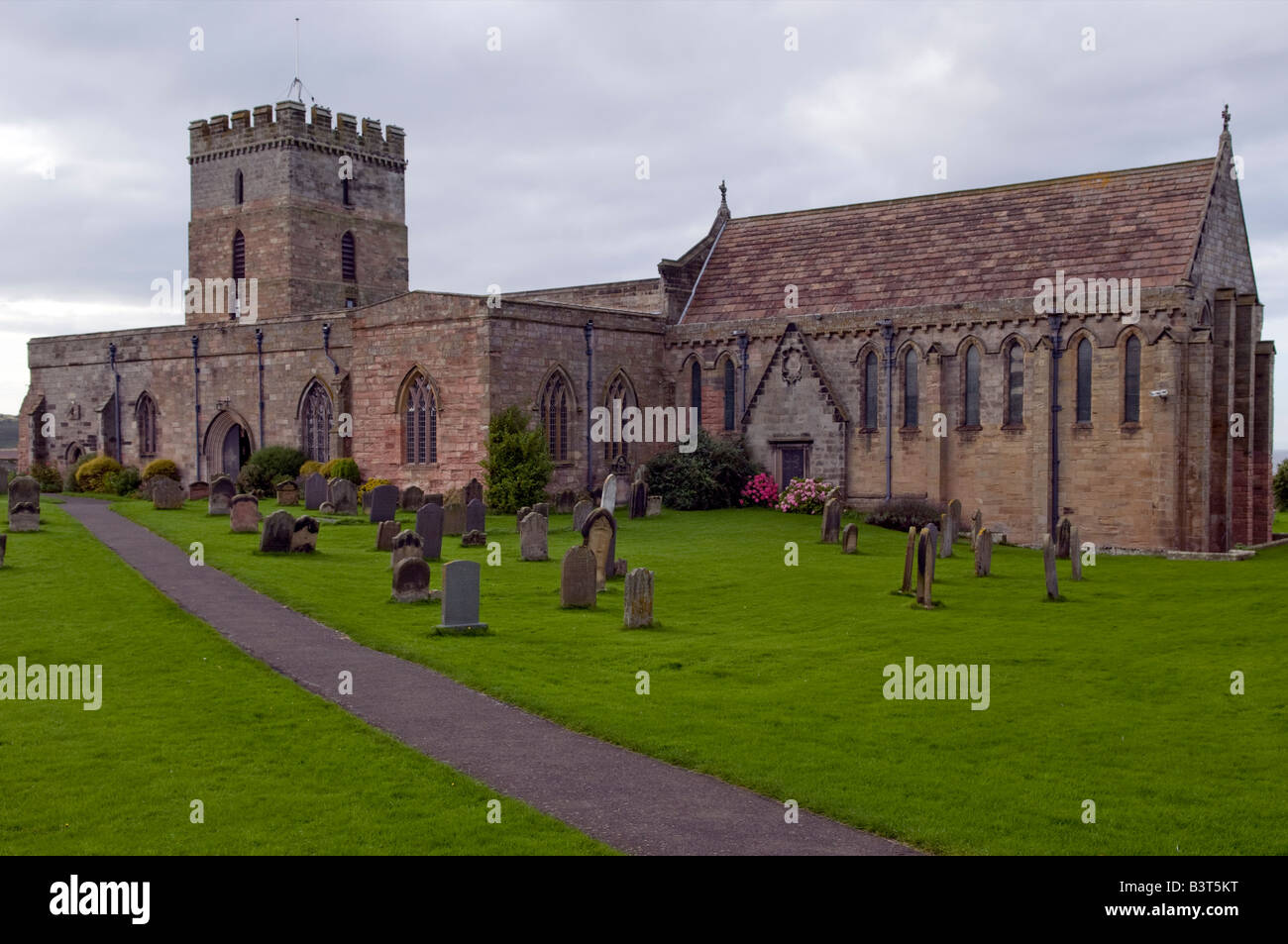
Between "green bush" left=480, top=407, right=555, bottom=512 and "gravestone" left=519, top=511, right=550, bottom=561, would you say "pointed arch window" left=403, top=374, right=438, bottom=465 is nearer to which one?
"green bush" left=480, top=407, right=555, bottom=512

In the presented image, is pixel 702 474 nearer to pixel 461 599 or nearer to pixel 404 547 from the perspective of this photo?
pixel 404 547

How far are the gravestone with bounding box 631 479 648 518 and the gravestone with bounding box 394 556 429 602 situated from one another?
15.3 metres

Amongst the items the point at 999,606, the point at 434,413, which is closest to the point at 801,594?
the point at 999,606

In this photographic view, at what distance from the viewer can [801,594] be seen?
2184 centimetres

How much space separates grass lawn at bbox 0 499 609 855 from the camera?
9.16 m

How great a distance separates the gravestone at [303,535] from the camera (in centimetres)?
2525

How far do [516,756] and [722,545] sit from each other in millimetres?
17675

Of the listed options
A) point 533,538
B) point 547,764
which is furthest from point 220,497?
point 547,764

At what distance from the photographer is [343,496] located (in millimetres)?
34469

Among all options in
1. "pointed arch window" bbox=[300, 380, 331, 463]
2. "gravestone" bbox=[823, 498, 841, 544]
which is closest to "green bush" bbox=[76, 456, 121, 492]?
"pointed arch window" bbox=[300, 380, 331, 463]

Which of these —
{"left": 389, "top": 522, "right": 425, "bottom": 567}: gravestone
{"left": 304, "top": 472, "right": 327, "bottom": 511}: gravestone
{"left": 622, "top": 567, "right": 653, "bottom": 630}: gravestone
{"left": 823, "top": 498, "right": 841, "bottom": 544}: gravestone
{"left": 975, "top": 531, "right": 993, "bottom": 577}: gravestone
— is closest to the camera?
{"left": 622, "top": 567, "right": 653, "bottom": 630}: gravestone

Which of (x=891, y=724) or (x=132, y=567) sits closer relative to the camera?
(x=891, y=724)
